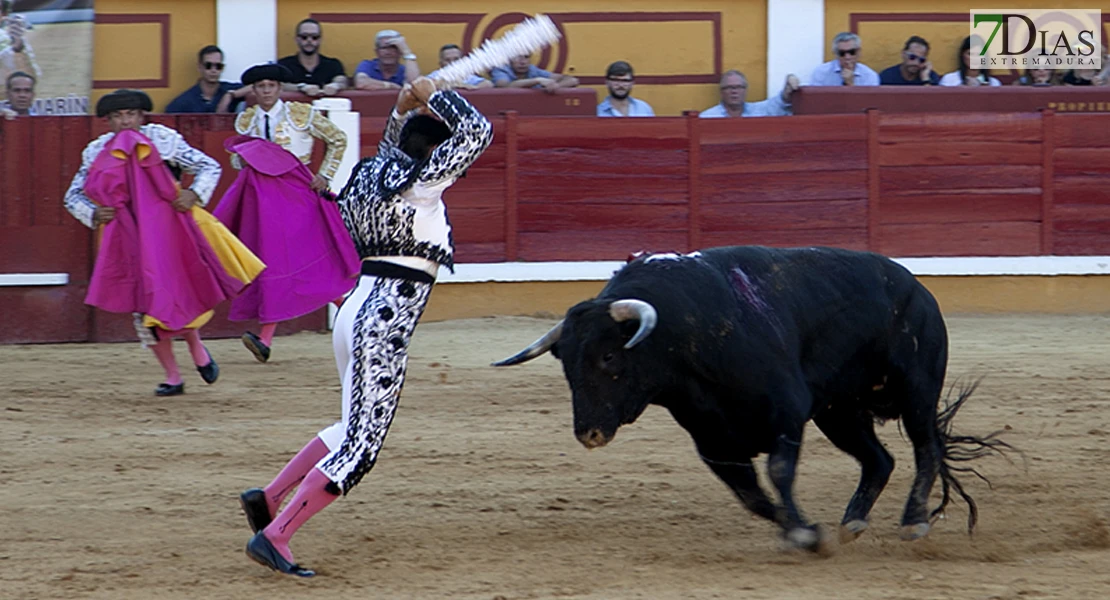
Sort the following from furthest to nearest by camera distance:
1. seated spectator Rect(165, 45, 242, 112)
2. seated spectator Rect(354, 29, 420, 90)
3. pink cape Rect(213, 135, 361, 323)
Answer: seated spectator Rect(354, 29, 420, 90) < seated spectator Rect(165, 45, 242, 112) < pink cape Rect(213, 135, 361, 323)

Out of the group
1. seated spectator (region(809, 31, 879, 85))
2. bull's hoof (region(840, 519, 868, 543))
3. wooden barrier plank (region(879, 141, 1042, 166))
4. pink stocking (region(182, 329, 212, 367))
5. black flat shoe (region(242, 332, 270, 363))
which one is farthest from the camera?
seated spectator (region(809, 31, 879, 85))

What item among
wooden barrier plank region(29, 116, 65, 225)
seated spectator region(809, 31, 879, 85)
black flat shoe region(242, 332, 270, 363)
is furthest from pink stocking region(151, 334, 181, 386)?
seated spectator region(809, 31, 879, 85)

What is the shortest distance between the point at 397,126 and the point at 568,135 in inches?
217

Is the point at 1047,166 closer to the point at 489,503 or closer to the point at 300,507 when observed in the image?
the point at 489,503

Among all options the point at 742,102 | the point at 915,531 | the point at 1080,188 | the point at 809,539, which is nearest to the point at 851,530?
the point at 915,531

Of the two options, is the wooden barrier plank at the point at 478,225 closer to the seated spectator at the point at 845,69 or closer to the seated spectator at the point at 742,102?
the seated spectator at the point at 742,102

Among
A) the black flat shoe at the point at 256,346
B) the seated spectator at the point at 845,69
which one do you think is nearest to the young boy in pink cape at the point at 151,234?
the black flat shoe at the point at 256,346

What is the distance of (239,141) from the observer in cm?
712

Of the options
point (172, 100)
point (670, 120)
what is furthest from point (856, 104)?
point (172, 100)

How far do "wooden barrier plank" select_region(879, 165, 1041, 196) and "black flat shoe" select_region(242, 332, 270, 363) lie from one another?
13.5ft

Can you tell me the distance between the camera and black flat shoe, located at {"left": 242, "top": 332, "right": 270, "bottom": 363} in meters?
6.67

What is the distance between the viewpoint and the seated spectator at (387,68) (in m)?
8.82

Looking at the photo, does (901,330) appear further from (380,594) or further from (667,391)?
(380,594)

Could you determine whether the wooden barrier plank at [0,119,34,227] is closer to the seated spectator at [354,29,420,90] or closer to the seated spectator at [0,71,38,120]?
the seated spectator at [0,71,38,120]
